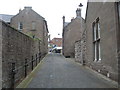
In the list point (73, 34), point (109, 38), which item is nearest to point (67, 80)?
point (109, 38)

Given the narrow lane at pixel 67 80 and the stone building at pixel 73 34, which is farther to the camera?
the stone building at pixel 73 34

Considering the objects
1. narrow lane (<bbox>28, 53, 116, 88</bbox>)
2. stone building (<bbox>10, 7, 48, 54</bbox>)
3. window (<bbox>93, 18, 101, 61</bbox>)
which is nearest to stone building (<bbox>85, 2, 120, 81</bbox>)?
window (<bbox>93, 18, 101, 61</bbox>)

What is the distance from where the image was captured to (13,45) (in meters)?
7.43

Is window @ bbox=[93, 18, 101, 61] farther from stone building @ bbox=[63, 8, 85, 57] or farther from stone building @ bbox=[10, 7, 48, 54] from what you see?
stone building @ bbox=[10, 7, 48, 54]

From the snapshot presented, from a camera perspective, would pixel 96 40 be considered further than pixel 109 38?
Yes

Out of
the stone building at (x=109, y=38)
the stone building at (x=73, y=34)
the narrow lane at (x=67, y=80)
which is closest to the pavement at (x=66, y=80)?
the narrow lane at (x=67, y=80)

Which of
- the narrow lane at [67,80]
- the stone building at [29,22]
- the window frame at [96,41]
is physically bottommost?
the narrow lane at [67,80]

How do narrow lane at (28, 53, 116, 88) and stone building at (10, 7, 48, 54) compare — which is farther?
stone building at (10, 7, 48, 54)

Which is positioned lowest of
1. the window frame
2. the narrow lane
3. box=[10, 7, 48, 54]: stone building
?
the narrow lane

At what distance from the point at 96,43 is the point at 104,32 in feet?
7.29

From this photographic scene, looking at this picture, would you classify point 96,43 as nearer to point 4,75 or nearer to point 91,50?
point 91,50

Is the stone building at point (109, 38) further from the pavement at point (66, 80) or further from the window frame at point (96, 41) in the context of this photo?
the pavement at point (66, 80)

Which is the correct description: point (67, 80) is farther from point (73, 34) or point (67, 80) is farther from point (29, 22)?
point (29, 22)

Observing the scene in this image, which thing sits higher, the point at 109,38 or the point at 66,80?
the point at 109,38
